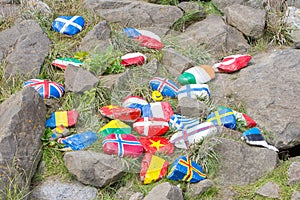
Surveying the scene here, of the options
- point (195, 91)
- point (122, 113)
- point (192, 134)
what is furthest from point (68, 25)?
point (192, 134)

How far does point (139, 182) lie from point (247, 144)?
979 millimetres

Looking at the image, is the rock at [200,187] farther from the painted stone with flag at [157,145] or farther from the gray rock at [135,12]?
the gray rock at [135,12]

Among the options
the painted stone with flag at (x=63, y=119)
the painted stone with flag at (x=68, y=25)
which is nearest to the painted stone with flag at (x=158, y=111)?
the painted stone with flag at (x=63, y=119)

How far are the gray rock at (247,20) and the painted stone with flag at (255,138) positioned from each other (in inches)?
59.7

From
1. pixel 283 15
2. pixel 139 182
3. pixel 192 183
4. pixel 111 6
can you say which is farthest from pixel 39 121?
pixel 283 15

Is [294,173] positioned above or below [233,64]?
below

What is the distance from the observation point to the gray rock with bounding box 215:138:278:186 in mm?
4809

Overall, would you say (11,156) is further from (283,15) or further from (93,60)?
(283,15)

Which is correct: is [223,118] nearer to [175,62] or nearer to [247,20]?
[175,62]

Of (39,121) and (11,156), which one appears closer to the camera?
(11,156)

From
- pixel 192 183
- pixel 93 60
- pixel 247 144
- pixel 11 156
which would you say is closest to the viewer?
pixel 11 156

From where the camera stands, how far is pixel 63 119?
5.09 metres

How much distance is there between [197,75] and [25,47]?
5.43 feet

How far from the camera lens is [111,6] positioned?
6.51m
